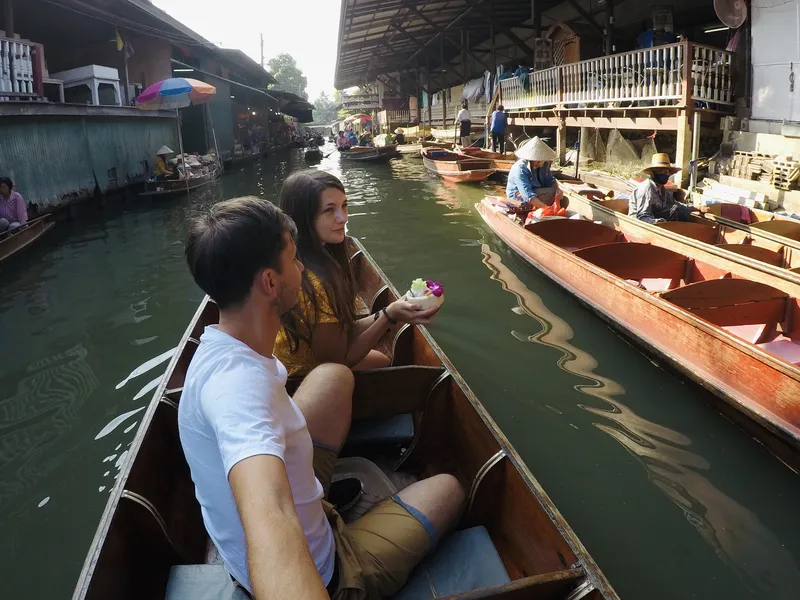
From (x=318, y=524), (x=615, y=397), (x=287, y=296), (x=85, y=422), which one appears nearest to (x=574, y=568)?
(x=318, y=524)

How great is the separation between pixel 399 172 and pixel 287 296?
60.0ft

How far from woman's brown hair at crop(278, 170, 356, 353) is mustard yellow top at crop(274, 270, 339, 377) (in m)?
0.01

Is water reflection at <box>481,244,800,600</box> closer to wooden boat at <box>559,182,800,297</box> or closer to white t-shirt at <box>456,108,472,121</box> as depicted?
wooden boat at <box>559,182,800,297</box>

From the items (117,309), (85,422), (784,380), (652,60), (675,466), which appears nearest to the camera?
(784,380)

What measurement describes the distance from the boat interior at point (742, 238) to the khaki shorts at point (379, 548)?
15.3ft

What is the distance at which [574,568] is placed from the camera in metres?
1.82

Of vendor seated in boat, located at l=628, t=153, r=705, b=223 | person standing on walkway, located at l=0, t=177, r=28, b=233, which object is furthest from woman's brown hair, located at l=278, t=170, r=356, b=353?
person standing on walkway, located at l=0, t=177, r=28, b=233

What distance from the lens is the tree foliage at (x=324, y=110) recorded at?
96.4 metres

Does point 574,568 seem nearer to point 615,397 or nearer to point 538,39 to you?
point 615,397

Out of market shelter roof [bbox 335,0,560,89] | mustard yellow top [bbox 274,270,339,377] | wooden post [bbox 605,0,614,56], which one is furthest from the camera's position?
market shelter roof [bbox 335,0,560,89]

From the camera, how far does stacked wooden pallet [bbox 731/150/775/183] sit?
818cm

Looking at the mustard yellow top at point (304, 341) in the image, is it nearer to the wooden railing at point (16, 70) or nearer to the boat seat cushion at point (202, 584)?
the boat seat cushion at point (202, 584)

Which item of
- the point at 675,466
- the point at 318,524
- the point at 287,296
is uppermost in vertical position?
the point at 287,296

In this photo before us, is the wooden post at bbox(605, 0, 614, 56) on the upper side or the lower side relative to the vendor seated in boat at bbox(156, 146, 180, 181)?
upper
